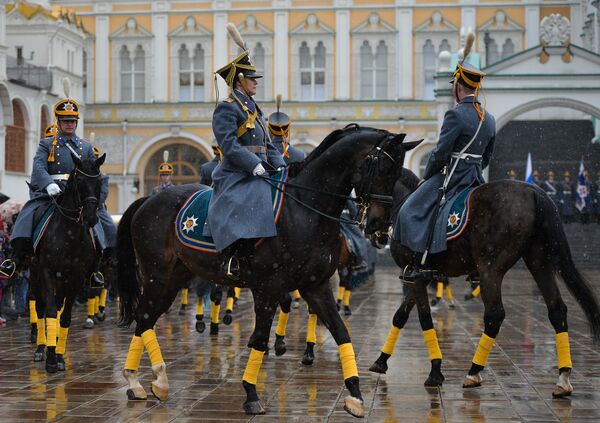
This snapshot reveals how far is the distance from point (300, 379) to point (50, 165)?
12.3 ft

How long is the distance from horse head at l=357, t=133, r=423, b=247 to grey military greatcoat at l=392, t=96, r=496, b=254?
49.2 inches

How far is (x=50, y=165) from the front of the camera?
1073 centimetres

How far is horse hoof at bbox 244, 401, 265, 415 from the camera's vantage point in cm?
752

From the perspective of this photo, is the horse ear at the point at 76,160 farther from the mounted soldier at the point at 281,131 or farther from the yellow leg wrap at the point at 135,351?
the mounted soldier at the point at 281,131

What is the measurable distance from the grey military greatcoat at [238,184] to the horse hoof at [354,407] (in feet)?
4.63

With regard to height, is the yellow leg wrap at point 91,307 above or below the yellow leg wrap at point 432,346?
below

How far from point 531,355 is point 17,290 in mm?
8944

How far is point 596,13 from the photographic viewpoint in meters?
39.9

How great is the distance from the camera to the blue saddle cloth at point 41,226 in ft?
34.3

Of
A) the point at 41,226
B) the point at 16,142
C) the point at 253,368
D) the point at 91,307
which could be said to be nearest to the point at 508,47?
the point at 16,142

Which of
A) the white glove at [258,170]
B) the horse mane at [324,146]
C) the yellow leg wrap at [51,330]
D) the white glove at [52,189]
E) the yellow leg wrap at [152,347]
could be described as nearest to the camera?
the white glove at [258,170]

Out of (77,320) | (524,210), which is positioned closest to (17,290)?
(77,320)

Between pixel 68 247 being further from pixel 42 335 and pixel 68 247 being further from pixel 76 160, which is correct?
pixel 42 335

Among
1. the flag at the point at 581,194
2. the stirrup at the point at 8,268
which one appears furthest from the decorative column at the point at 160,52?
the stirrup at the point at 8,268
